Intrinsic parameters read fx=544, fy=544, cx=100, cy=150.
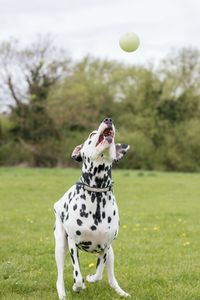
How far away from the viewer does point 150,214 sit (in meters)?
14.9

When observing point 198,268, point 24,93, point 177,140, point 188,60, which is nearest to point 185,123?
point 177,140

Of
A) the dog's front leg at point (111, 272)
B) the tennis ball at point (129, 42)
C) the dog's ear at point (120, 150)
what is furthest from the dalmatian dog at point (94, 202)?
the tennis ball at point (129, 42)

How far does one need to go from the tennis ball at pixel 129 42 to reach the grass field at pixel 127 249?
345 cm

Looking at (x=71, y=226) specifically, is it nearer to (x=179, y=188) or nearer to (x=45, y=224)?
(x=45, y=224)

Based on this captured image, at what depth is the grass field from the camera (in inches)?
277

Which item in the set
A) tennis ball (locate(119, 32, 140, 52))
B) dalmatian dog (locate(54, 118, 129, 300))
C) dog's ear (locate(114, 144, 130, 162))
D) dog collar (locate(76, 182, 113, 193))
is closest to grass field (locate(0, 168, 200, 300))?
dalmatian dog (locate(54, 118, 129, 300))

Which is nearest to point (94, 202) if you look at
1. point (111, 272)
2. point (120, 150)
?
point (120, 150)

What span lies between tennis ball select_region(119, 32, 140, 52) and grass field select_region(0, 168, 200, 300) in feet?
11.3

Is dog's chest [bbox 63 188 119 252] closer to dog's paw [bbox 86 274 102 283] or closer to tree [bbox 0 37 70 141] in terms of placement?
dog's paw [bbox 86 274 102 283]

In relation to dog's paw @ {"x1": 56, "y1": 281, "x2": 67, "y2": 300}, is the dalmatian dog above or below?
above

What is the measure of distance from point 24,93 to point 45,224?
2990 cm

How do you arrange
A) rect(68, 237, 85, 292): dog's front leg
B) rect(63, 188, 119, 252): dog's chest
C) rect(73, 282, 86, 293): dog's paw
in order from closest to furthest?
rect(63, 188, 119, 252): dog's chest < rect(68, 237, 85, 292): dog's front leg < rect(73, 282, 86, 293): dog's paw

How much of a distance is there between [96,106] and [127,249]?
35544mm

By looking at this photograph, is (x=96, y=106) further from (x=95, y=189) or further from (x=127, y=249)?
(x=95, y=189)
